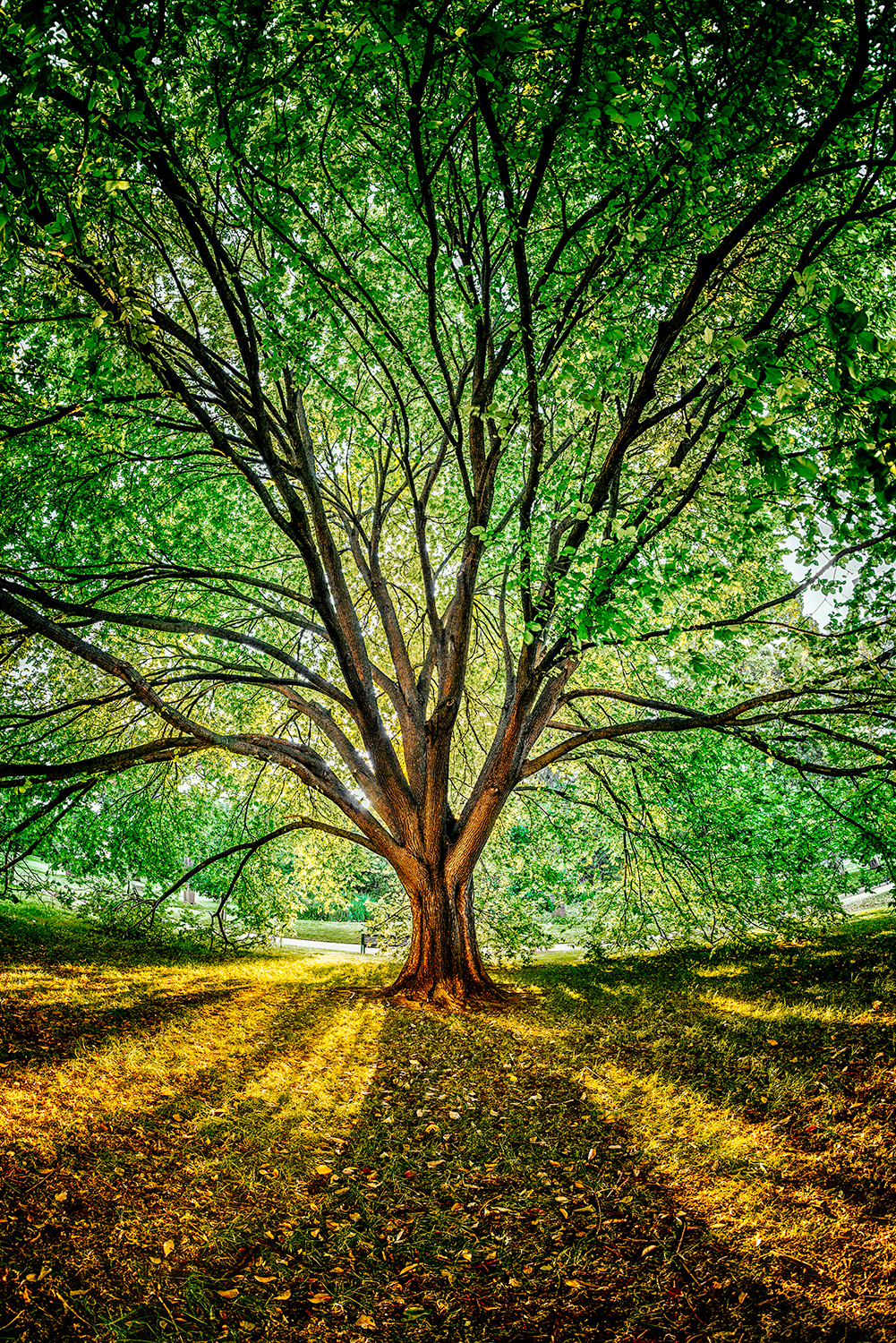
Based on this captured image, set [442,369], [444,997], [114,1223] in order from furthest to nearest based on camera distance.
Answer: [444,997]
[442,369]
[114,1223]

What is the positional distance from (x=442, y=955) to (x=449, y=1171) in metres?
4.13

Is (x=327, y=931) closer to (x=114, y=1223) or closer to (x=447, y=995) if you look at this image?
(x=447, y=995)

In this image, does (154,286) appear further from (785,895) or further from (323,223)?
(785,895)

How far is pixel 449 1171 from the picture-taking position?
169 inches

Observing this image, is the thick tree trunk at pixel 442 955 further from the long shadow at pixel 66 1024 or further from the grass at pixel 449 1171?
the long shadow at pixel 66 1024

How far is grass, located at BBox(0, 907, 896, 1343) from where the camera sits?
2.87m

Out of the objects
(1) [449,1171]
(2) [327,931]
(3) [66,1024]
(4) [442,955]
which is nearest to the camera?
(1) [449,1171]

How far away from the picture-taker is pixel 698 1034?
6.06 meters

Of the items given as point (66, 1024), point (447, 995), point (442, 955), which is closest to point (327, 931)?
point (442, 955)

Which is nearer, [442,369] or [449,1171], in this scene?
[449,1171]

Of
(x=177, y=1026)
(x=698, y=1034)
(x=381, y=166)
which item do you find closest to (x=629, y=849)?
(x=698, y=1034)

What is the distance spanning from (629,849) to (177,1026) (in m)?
7.04

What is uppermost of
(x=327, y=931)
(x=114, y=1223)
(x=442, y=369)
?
(x=442, y=369)

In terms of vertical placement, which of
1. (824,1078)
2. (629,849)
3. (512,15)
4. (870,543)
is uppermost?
(512,15)
